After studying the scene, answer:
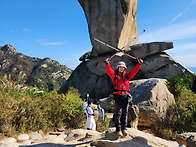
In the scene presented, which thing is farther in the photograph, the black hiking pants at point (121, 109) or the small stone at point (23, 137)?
the small stone at point (23, 137)

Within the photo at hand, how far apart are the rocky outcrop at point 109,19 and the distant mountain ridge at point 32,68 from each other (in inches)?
1665

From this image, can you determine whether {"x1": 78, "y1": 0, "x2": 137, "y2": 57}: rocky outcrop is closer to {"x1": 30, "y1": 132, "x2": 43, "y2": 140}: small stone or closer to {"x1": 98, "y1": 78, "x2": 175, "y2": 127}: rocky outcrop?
{"x1": 98, "y1": 78, "x2": 175, "y2": 127}: rocky outcrop

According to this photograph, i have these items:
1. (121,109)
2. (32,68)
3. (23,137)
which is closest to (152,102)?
(121,109)

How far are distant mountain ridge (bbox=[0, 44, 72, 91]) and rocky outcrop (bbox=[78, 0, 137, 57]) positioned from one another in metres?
42.3

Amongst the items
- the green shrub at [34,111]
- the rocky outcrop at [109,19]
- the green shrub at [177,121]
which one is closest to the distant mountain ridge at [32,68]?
the rocky outcrop at [109,19]

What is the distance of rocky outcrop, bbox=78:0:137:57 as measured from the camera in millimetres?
20281

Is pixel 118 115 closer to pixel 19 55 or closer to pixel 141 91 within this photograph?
pixel 141 91

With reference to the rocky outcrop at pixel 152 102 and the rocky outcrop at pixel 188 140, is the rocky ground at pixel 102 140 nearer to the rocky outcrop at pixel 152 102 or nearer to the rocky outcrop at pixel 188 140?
the rocky outcrop at pixel 188 140

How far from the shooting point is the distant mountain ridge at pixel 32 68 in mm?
61812

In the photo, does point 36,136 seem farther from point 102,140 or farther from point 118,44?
point 118,44

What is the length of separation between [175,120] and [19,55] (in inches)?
3204

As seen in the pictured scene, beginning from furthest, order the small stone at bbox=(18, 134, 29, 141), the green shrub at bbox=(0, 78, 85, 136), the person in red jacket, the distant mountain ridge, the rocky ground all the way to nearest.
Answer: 1. the distant mountain ridge
2. the green shrub at bbox=(0, 78, 85, 136)
3. the small stone at bbox=(18, 134, 29, 141)
4. the person in red jacket
5. the rocky ground

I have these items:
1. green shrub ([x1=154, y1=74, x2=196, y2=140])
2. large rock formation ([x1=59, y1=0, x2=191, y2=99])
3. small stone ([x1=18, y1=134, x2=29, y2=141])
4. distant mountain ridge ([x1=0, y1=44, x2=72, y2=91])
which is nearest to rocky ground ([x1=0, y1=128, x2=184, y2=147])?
small stone ([x1=18, y1=134, x2=29, y2=141])

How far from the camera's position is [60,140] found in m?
5.75
